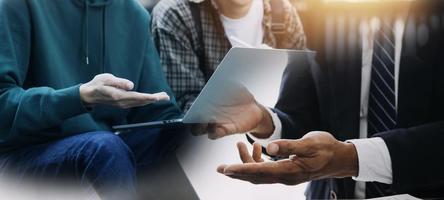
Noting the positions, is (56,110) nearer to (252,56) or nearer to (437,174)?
(252,56)

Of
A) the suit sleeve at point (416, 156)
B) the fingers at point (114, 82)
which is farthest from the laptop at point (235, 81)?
the suit sleeve at point (416, 156)

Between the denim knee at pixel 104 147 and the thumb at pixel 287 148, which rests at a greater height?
the denim knee at pixel 104 147

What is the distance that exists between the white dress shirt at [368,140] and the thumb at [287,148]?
56mm

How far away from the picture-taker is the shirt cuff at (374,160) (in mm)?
916

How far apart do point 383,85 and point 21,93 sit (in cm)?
65

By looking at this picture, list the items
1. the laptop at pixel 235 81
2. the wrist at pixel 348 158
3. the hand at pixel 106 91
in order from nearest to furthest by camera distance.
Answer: the hand at pixel 106 91 → the laptop at pixel 235 81 → the wrist at pixel 348 158

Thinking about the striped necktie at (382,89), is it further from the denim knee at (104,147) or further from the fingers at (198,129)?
the denim knee at (104,147)

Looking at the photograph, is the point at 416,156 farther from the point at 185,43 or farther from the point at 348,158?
the point at 185,43

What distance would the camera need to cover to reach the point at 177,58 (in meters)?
0.90

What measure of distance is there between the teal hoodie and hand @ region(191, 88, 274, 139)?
7 centimetres

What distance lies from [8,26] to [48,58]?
72 millimetres

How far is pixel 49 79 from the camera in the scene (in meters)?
0.76

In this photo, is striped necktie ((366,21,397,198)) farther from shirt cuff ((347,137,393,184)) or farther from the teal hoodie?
the teal hoodie

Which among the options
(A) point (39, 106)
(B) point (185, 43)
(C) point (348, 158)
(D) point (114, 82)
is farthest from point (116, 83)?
(C) point (348, 158)
